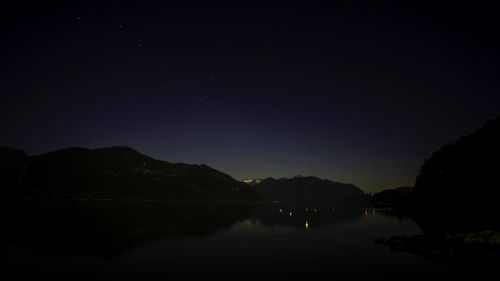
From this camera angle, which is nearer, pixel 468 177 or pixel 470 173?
pixel 470 173

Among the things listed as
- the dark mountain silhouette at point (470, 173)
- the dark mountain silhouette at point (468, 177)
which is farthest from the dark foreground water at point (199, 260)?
the dark mountain silhouette at point (470, 173)

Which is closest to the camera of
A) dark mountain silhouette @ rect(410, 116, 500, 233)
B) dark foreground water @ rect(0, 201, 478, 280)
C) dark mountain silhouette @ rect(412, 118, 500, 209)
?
dark foreground water @ rect(0, 201, 478, 280)

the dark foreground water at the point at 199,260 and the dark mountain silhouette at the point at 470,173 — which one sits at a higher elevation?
the dark mountain silhouette at the point at 470,173

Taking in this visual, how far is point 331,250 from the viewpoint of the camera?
5816cm

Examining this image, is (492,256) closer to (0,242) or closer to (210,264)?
(210,264)

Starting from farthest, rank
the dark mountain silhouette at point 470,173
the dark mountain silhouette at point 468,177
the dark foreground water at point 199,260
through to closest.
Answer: the dark mountain silhouette at point 470,173 → the dark mountain silhouette at point 468,177 → the dark foreground water at point 199,260

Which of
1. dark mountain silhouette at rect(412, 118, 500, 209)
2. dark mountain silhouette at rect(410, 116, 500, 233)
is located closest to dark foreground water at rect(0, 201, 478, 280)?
dark mountain silhouette at rect(410, 116, 500, 233)

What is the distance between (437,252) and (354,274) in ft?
54.6

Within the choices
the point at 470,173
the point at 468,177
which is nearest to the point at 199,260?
the point at 470,173

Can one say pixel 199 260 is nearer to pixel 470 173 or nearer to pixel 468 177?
pixel 470 173

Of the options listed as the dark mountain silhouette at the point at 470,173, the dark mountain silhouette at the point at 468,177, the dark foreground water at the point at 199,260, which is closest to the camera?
the dark foreground water at the point at 199,260

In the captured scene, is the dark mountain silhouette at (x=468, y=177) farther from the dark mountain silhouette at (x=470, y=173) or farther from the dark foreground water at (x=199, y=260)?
the dark foreground water at (x=199, y=260)

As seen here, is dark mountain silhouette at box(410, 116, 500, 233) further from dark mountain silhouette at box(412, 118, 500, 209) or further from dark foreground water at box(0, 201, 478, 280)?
dark foreground water at box(0, 201, 478, 280)

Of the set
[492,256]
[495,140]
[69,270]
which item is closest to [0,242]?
[69,270]
